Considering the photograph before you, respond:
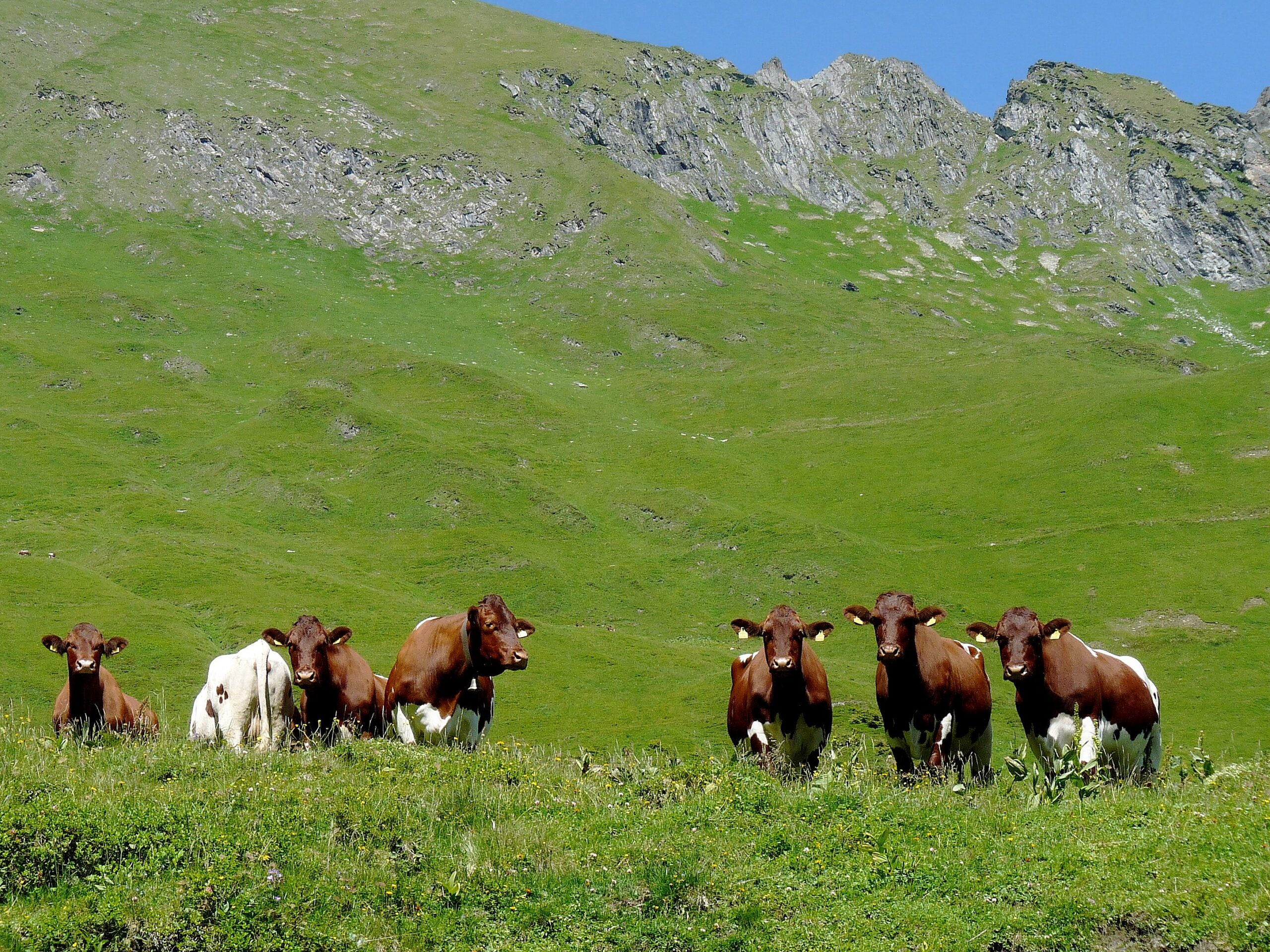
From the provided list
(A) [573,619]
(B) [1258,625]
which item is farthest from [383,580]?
(B) [1258,625]

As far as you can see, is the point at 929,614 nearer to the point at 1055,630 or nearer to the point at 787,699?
the point at 1055,630

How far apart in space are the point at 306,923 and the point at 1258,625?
67.0 m

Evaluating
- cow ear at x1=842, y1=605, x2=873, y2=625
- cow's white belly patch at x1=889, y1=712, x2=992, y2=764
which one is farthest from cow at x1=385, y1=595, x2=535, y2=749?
cow's white belly patch at x1=889, y1=712, x2=992, y2=764

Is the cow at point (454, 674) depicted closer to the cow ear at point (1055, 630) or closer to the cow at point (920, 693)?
the cow at point (920, 693)

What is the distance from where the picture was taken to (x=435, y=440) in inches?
3824

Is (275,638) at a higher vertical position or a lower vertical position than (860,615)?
lower

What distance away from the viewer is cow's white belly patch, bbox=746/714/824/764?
61.1ft

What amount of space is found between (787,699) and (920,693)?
8.01 ft

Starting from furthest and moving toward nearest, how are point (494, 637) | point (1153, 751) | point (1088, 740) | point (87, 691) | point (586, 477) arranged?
point (586, 477) → point (87, 691) → point (1153, 751) → point (494, 637) → point (1088, 740)

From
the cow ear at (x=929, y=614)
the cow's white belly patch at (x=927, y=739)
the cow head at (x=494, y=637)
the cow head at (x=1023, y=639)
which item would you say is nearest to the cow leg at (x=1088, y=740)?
the cow head at (x=1023, y=639)

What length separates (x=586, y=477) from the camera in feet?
310

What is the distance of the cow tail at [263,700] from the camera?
65.5 ft

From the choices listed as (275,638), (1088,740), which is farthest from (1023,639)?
(275,638)

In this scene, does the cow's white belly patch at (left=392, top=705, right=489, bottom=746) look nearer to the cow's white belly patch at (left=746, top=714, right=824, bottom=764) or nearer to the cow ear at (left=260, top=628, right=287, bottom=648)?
the cow ear at (left=260, top=628, right=287, bottom=648)
